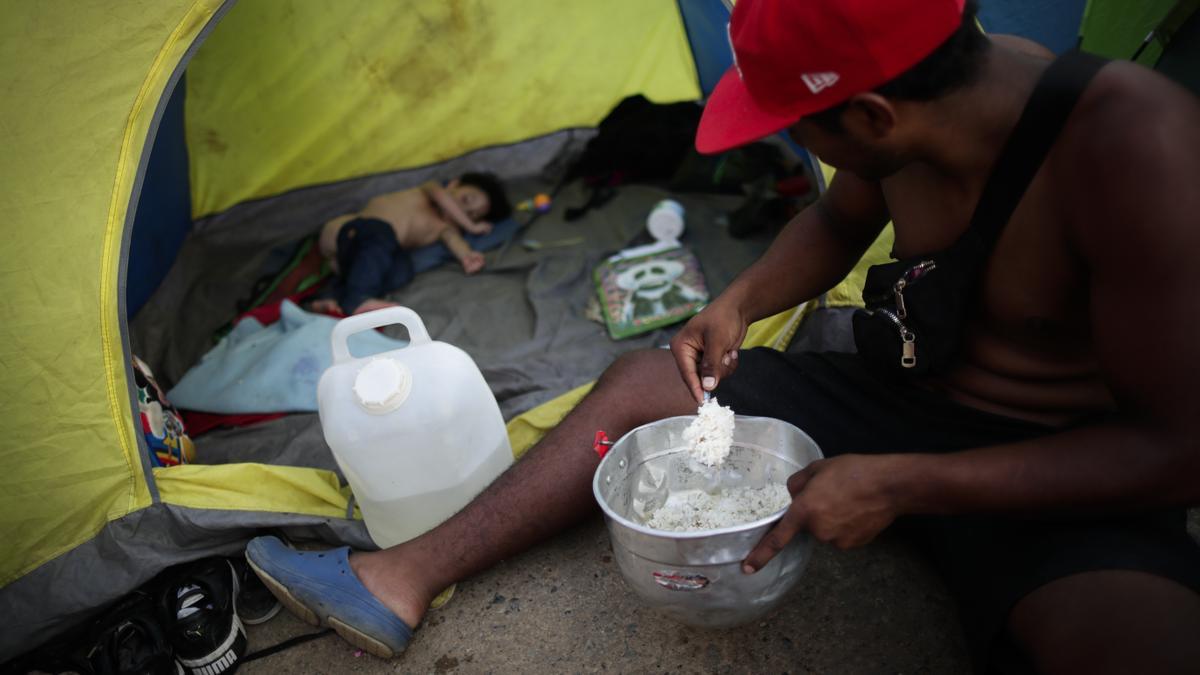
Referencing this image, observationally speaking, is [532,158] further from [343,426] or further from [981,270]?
[981,270]

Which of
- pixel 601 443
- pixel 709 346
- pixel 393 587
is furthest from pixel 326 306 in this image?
pixel 709 346

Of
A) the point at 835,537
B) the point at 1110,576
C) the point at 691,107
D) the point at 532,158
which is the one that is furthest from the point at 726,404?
the point at 532,158

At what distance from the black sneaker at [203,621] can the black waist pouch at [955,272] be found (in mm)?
1234

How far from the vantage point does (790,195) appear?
2.61 m

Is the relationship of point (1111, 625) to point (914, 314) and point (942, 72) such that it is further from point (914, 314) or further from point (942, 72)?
point (942, 72)

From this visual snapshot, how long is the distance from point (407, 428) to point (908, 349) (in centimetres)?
88

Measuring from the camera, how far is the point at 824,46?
0.94 metres

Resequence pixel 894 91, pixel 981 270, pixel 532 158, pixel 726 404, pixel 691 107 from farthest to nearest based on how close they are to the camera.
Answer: pixel 532 158 → pixel 691 107 → pixel 726 404 → pixel 981 270 → pixel 894 91

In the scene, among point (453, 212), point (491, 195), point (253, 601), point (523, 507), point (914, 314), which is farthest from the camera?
point (491, 195)

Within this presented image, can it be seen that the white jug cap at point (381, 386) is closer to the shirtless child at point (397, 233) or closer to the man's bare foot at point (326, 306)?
the shirtless child at point (397, 233)

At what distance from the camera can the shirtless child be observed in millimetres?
2666

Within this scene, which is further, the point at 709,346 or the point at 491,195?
the point at 491,195

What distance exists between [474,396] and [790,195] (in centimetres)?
142

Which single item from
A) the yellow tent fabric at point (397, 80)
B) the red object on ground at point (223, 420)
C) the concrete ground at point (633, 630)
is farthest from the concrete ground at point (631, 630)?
the yellow tent fabric at point (397, 80)
